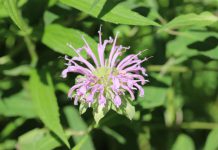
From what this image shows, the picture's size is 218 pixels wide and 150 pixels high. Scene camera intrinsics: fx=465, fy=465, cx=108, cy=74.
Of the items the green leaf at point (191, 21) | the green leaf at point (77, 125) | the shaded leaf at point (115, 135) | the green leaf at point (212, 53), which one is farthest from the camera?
the shaded leaf at point (115, 135)

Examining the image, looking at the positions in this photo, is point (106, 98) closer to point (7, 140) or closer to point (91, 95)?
point (91, 95)

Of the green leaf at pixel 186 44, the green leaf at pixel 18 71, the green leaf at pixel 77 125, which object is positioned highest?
the green leaf at pixel 186 44

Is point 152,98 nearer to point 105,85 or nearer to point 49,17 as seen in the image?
point 105,85

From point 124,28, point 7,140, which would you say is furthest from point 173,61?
point 7,140

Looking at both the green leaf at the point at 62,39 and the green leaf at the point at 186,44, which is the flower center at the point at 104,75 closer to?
the green leaf at the point at 62,39

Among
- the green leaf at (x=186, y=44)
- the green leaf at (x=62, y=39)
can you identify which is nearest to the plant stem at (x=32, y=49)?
the green leaf at (x=62, y=39)

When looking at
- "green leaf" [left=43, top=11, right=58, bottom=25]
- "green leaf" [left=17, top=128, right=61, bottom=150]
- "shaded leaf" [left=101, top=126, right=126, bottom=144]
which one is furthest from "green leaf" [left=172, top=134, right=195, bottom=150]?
"green leaf" [left=43, top=11, right=58, bottom=25]

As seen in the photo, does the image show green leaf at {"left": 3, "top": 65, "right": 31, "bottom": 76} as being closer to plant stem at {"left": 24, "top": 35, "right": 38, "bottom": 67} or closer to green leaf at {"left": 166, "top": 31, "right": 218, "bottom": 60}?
plant stem at {"left": 24, "top": 35, "right": 38, "bottom": 67}
